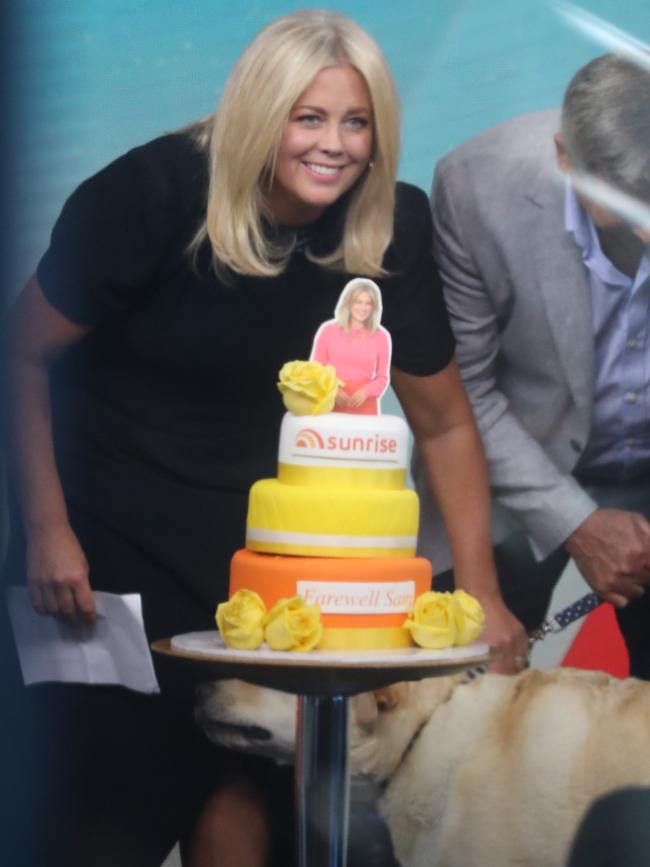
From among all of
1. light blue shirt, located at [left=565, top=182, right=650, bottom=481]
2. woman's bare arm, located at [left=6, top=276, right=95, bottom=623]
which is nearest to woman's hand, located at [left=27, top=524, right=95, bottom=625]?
woman's bare arm, located at [left=6, top=276, right=95, bottom=623]

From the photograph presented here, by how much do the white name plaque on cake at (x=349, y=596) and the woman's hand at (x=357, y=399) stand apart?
288 millimetres

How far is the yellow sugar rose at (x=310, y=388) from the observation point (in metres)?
2.23

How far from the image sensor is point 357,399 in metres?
2.31

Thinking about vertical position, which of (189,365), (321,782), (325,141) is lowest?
(321,782)

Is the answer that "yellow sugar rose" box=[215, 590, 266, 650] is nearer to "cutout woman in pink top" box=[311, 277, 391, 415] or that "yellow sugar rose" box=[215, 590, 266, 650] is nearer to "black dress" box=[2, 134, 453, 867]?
"cutout woman in pink top" box=[311, 277, 391, 415]

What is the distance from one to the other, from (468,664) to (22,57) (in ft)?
4.26

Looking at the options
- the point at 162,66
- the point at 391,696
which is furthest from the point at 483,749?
the point at 162,66

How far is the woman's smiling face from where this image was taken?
2428 millimetres

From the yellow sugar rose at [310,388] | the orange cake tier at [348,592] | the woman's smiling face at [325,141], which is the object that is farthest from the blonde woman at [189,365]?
the orange cake tier at [348,592]

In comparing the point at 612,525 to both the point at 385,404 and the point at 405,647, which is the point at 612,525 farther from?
the point at 405,647

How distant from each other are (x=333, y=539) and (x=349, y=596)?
9cm

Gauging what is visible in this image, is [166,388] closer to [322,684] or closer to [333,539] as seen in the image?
[333,539]

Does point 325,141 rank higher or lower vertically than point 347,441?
higher

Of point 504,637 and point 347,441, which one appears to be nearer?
point 347,441
